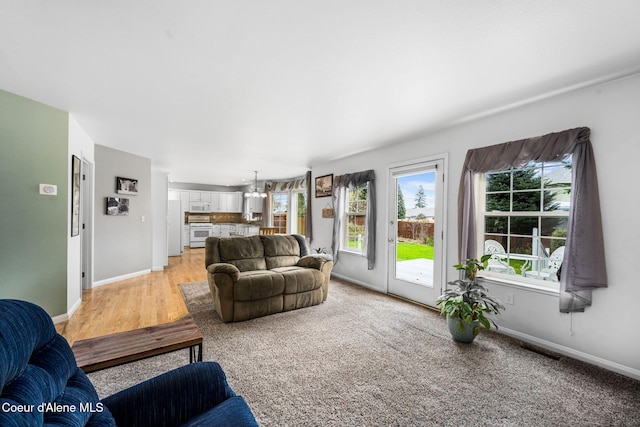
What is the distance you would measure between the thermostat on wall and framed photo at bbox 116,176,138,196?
2.01 metres

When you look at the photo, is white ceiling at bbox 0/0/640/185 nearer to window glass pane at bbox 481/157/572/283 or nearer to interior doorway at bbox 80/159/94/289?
window glass pane at bbox 481/157/572/283

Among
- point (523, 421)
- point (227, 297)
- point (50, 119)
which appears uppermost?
point (50, 119)

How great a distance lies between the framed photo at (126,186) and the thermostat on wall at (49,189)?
201 cm

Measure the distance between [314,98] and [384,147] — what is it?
2142mm

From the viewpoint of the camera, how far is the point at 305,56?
6.70 feet

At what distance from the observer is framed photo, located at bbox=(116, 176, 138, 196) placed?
5.06m

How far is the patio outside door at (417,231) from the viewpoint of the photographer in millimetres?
3797

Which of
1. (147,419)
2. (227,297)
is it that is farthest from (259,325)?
(147,419)

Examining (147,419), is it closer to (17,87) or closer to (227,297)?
(227,297)

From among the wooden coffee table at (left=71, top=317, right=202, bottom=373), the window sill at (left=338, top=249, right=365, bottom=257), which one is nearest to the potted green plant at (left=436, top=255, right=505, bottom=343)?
the window sill at (left=338, top=249, right=365, bottom=257)

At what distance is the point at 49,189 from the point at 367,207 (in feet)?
13.7

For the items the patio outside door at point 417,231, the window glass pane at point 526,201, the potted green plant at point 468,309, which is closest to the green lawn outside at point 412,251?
the patio outside door at point 417,231

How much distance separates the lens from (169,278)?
5.42 m

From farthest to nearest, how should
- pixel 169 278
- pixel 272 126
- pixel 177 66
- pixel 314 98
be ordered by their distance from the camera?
pixel 169 278 → pixel 272 126 → pixel 314 98 → pixel 177 66
